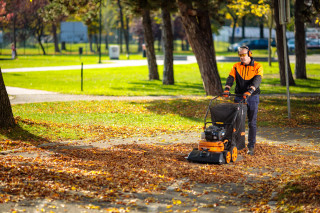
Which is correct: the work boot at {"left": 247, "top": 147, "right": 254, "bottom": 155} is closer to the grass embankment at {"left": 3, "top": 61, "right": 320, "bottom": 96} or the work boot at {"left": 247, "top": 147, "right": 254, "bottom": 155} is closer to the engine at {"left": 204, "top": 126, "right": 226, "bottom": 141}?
the engine at {"left": 204, "top": 126, "right": 226, "bottom": 141}

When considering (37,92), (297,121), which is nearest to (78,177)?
(297,121)

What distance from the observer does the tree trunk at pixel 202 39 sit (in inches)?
681

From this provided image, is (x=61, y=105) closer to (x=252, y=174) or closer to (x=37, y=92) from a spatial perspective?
(x=37, y=92)

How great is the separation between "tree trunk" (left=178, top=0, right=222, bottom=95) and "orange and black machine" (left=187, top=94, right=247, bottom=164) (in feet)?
29.2

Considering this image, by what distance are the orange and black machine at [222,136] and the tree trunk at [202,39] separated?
891cm

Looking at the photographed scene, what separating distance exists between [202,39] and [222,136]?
384 inches

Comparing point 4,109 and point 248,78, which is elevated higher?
point 248,78

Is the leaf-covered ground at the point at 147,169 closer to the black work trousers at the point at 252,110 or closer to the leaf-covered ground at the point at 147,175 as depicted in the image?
the leaf-covered ground at the point at 147,175

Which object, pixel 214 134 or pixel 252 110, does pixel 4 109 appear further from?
pixel 252 110

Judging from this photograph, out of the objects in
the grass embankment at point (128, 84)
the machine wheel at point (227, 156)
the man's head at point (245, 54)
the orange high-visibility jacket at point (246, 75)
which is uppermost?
the man's head at point (245, 54)

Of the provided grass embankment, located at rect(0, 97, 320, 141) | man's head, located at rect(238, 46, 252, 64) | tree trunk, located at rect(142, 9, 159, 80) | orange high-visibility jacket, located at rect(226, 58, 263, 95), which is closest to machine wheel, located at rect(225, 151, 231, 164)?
orange high-visibility jacket, located at rect(226, 58, 263, 95)

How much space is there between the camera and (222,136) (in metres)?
8.22

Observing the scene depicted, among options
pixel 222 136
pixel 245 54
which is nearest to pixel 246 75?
pixel 245 54

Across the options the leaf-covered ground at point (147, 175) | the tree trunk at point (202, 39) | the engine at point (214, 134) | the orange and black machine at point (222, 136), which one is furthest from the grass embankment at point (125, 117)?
the engine at point (214, 134)
